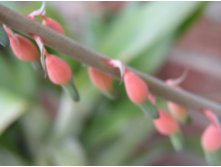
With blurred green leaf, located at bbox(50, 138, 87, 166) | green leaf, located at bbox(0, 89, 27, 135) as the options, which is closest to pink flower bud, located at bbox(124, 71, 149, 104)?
green leaf, located at bbox(0, 89, 27, 135)

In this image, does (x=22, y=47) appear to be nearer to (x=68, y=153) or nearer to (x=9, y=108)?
(x=9, y=108)

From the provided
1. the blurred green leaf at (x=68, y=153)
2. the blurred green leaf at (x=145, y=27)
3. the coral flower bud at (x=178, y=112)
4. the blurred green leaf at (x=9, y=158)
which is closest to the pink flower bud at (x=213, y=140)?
the coral flower bud at (x=178, y=112)

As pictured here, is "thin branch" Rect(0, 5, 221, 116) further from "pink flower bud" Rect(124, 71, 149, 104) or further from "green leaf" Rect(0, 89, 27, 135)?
"green leaf" Rect(0, 89, 27, 135)

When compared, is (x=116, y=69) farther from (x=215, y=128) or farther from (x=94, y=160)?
→ (x=94, y=160)

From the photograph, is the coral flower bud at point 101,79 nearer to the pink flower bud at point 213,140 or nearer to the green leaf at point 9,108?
the pink flower bud at point 213,140

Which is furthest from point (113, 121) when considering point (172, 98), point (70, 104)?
point (172, 98)

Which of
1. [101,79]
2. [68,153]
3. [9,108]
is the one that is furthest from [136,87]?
[68,153]
